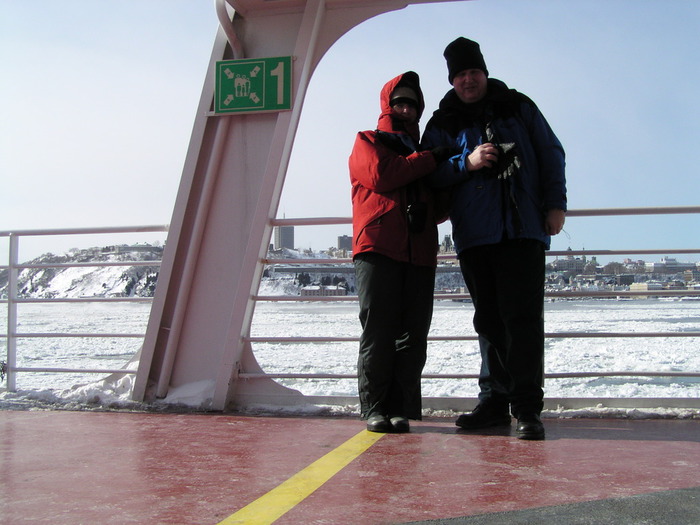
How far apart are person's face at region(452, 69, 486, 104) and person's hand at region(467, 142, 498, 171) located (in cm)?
30

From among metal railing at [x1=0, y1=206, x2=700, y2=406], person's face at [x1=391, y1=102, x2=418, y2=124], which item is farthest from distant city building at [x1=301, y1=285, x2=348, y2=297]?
person's face at [x1=391, y1=102, x2=418, y2=124]

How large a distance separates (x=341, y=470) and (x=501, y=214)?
3.78 ft

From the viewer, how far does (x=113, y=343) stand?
33.1ft

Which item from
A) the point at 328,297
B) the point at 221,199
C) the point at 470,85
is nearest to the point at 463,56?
the point at 470,85

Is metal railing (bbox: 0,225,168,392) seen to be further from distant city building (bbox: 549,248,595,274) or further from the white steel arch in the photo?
distant city building (bbox: 549,248,595,274)

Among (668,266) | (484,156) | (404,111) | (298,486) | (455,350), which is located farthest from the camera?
(455,350)

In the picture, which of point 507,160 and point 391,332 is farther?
point 391,332

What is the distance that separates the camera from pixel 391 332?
2.75 metres

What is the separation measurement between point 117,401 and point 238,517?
6.35 ft

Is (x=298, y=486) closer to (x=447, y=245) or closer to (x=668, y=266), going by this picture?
(x=447, y=245)

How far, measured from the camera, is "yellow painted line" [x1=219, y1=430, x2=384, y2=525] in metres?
1.67

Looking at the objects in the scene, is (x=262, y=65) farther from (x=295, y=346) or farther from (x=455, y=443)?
(x=295, y=346)

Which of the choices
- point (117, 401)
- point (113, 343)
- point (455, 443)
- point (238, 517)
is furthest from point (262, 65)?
point (113, 343)

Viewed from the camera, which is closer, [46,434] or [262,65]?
[46,434]
